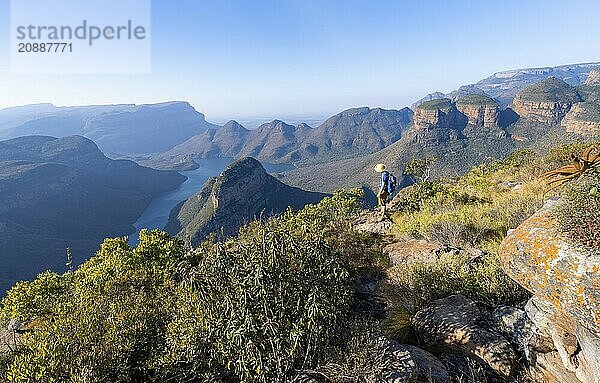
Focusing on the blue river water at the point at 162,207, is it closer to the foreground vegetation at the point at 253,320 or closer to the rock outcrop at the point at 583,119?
the foreground vegetation at the point at 253,320

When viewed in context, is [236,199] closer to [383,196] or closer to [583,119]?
[383,196]

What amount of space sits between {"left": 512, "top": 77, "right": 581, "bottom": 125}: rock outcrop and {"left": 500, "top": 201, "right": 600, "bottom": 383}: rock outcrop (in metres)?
174

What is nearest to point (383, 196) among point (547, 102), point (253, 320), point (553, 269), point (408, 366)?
point (408, 366)

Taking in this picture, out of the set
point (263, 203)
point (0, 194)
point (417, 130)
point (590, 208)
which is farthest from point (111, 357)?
point (417, 130)

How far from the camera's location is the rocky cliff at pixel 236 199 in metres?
90.0

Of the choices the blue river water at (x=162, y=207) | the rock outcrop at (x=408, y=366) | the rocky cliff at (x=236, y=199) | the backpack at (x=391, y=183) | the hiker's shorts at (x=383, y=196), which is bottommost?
the blue river water at (x=162, y=207)

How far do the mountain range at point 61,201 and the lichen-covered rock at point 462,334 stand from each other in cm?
8148

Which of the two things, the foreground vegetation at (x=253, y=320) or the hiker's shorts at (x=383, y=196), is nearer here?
the foreground vegetation at (x=253, y=320)

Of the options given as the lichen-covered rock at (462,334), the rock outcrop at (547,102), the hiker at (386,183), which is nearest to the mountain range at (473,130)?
the rock outcrop at (547,102)

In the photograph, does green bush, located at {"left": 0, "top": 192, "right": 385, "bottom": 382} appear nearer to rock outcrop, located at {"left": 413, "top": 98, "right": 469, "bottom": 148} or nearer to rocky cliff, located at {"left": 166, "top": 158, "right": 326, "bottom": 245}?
rocky cliff, located at {"left": 166, "top": 158, "right": 326, "bottom": 245}

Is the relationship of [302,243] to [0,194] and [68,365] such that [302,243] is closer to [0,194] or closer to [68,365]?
[68,365]

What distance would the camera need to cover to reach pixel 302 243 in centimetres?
467

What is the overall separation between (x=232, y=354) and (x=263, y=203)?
9556 cm

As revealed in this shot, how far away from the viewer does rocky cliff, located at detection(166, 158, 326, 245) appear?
9000 cm
